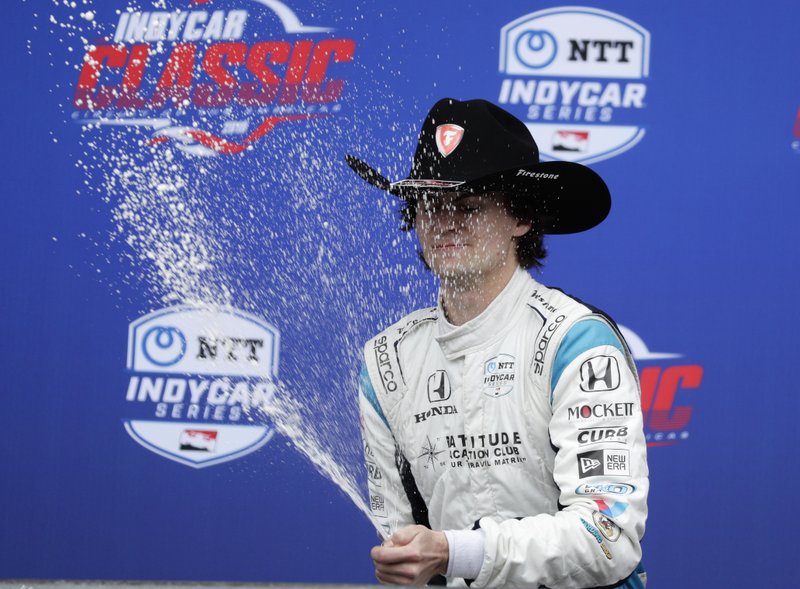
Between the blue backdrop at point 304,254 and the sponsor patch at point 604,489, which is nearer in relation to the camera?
the sponsor patch at point 604,489

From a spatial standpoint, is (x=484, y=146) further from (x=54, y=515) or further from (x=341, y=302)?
(x=54, y=515)

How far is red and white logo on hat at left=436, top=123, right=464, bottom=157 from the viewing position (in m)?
1.97

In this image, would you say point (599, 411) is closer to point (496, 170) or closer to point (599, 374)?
point (599, 374)

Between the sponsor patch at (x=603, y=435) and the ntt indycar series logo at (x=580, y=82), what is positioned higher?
the ntt indycar series logo at (x=580, y=82)

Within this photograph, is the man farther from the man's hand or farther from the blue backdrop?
the blue backdrop

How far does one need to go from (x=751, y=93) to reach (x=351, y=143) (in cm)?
120

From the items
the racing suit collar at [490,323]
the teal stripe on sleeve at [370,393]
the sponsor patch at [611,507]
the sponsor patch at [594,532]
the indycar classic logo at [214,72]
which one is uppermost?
the indycar classic logo at [214,72]

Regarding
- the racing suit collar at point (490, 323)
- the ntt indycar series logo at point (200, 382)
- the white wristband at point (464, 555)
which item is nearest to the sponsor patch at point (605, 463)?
the white wristband at point (464, 555)

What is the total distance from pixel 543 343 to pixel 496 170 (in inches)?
13.2

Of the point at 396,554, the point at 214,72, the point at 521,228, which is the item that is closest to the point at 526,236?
the point at 521,228

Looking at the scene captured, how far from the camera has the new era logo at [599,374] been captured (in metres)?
1.71

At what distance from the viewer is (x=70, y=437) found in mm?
3357

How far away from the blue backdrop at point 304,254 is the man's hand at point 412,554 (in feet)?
4.50

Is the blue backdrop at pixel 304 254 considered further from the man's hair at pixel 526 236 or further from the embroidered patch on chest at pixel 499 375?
the embroidered patch on chest at pixel 499 375
